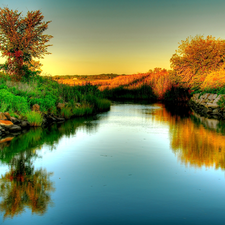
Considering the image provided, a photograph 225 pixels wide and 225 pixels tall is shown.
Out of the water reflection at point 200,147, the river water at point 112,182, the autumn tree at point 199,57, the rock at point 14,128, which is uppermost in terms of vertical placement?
the autumn tree at point 199,57

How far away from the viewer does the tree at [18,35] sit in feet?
75.7

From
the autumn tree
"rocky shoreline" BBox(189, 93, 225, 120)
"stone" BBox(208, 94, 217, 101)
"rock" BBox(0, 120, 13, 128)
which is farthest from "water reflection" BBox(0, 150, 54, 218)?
the autumn tree

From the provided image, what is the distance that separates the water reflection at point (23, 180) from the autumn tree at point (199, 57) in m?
25.4

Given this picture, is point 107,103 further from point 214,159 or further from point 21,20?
point 214,159

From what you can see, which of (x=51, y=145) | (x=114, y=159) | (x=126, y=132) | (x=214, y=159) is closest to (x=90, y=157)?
(x=114, y=159)

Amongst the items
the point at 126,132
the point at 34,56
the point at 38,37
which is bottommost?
the point at 126,132

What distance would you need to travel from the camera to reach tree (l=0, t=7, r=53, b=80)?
75.7 ft

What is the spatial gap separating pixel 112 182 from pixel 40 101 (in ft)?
36.2

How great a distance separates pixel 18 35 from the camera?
23531mm

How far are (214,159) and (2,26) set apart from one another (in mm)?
21429

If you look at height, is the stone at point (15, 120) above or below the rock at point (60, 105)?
below

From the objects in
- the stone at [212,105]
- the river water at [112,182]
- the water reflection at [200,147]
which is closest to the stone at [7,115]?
the river water at [112,182]

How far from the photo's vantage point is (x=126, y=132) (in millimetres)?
13180

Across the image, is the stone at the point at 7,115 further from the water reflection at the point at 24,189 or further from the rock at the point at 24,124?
the water reflection at the point at 24,189
